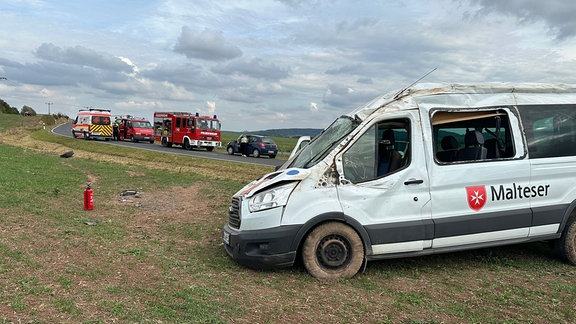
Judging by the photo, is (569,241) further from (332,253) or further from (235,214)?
(235,214)

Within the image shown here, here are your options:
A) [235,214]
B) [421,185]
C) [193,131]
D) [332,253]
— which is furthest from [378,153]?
[193,131]

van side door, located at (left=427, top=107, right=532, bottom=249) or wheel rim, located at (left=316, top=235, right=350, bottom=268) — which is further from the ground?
van side door, located at (left=427, top=107, right=532, bottom=249)

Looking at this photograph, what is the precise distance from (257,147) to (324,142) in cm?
2680

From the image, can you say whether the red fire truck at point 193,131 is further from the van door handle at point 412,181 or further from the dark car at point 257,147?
Result: the van door handle at point 412,181

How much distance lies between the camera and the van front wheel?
5.43 meters

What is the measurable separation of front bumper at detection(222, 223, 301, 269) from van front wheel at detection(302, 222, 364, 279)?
0.21 m

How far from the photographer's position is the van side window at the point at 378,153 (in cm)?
559

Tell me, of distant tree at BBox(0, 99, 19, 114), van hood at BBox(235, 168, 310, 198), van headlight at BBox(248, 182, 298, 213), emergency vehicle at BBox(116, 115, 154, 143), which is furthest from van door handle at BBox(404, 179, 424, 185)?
distant tree at BBox(0, 99, 19, 114)

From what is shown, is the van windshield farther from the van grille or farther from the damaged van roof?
the van grille

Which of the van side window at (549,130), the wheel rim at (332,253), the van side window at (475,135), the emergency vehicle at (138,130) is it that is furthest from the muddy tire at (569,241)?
the emergency vehicle at (138,130)

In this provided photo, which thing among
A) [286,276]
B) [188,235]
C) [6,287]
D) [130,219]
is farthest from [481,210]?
[130,219]

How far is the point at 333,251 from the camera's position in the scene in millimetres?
5480

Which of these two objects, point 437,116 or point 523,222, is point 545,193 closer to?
point 523,222

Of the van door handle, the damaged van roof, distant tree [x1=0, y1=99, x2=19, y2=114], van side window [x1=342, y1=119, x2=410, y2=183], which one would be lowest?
the van door handle
